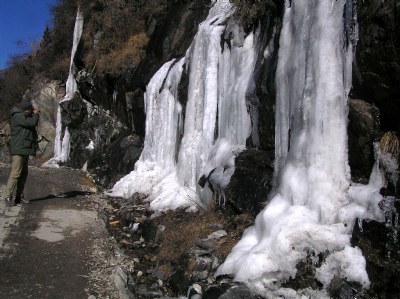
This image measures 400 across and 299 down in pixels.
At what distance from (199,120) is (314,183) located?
15.7 feet

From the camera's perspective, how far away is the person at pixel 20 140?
27.6 feet

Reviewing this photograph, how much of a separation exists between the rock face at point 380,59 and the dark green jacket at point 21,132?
20.3 ft

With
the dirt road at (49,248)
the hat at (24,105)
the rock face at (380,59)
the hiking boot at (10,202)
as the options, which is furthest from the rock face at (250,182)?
the hiking boot at (10,202)

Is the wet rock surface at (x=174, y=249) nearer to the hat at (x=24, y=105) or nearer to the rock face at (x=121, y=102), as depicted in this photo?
the hat at (x=24, y=105)

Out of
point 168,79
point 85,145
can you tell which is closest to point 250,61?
point 168,79

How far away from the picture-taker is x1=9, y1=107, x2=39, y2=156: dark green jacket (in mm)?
8414

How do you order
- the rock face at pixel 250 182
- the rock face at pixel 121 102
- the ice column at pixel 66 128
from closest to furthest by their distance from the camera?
the rock face at pixel 250 182 → the rock face at pixel 121 102 → the ice column at pixel 66 128

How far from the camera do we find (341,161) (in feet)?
16.7

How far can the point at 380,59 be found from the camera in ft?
15.6

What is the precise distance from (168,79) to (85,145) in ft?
31.3

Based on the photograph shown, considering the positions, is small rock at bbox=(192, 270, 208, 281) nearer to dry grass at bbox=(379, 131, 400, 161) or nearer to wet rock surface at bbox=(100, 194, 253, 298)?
wet rock surface at bbox=(100, 194, 253, 298)

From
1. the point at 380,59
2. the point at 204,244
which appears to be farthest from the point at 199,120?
the point at 380,59

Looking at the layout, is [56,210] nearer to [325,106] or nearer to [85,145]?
[325,106]

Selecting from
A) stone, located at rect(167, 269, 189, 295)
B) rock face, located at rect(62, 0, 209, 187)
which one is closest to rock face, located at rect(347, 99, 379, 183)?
stone, located at rect(167, 269, 189, 295)
